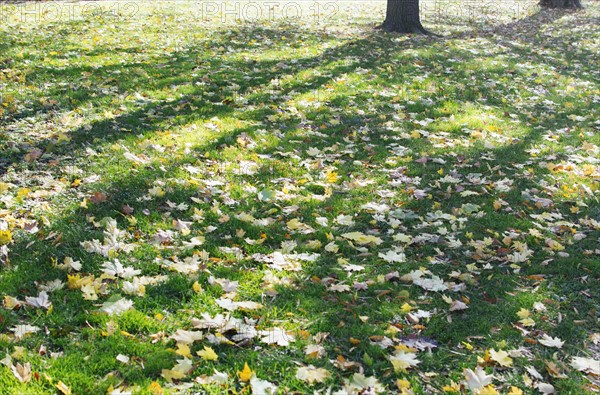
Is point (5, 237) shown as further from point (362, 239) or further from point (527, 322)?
point (527, 322)

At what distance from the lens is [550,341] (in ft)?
10.9

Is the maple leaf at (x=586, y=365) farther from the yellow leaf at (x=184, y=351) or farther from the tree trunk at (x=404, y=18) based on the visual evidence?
the tree trunk at (x=404, y=18)

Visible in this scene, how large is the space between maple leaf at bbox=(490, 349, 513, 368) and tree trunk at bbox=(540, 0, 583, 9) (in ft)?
56.5

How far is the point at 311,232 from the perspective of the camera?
4379mm

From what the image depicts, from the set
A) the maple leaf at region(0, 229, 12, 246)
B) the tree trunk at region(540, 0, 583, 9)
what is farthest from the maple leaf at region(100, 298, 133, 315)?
the tree trunk at region(540, 0, 583, 9)

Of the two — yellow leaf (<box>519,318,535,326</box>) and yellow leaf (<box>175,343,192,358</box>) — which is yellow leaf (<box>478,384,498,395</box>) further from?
yellow leaf (<box>175,343,192,358</box>)

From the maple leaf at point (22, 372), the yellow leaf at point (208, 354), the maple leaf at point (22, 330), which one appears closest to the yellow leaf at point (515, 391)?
the yellow leaf at point (208, 354)

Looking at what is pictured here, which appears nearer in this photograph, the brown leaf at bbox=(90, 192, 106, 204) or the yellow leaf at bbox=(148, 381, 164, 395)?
the yellow leaf at bbox=(148, 381, 164, 395)

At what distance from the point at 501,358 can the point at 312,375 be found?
3.71 ft

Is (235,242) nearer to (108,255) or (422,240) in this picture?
(108,255)

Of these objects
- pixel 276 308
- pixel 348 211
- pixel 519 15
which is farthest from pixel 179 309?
pixel 519 15

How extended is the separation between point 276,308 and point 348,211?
1.57 m

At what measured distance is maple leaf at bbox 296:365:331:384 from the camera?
9.45 feet

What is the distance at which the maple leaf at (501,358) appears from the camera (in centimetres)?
308
